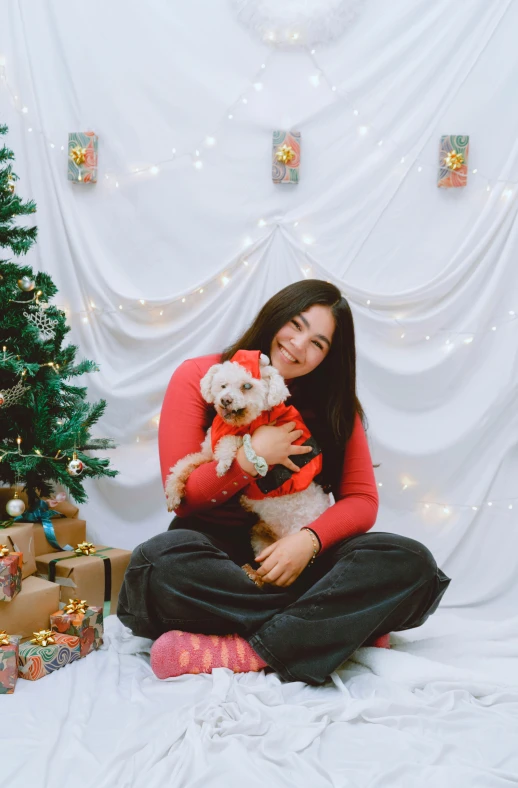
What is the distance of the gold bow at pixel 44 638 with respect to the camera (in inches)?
59.0

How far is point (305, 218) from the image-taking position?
7.40 feet

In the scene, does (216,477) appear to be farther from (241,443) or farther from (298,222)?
(298,222)

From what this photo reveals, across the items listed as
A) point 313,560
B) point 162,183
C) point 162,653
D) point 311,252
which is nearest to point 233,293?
point 311,252

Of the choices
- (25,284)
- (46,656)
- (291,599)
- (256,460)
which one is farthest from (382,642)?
(25,284)

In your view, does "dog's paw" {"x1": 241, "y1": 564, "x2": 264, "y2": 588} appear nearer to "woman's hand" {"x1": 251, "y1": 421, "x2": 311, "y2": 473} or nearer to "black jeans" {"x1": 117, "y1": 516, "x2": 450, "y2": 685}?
"black jeans" {"x1": 117, "y1": 516, "x2": 450, "y2": 685}

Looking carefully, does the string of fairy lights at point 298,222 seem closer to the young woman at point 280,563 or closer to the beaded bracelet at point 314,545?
the young woman at point 280,563

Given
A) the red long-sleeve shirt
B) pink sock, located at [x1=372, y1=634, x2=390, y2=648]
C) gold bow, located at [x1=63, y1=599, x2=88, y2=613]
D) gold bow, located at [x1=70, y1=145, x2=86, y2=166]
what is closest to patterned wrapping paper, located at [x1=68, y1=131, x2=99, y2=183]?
gold bow, located at [x1=70, y1=145, x2=86, y2=166]

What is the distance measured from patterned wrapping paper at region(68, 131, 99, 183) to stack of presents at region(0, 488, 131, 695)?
1.15 metres

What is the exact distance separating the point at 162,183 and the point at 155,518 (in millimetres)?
1199

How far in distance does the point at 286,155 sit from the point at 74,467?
1.24m

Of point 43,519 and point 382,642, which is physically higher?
point 43,519

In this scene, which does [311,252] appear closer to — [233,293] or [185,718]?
[233,293]

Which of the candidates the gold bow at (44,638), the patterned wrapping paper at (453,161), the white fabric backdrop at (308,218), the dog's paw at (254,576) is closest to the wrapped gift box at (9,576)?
the gold bow at (44,638)

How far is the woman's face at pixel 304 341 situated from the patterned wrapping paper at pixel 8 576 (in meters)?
0.78
